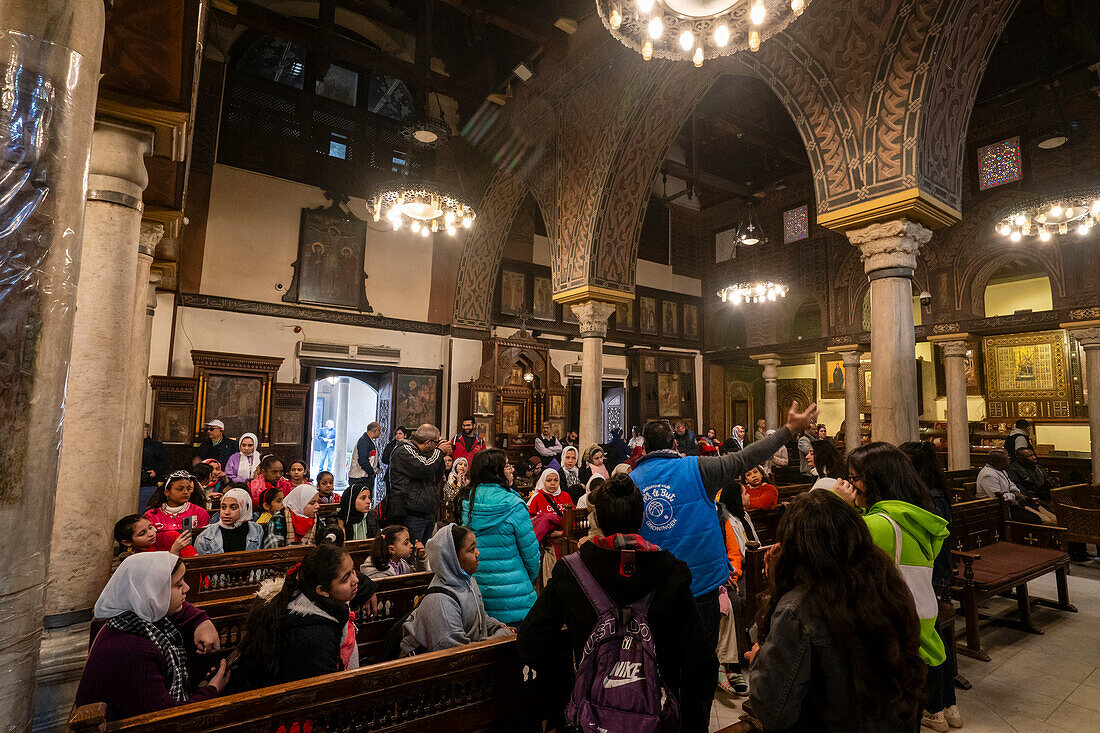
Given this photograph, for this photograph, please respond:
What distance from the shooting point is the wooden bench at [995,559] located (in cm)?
408

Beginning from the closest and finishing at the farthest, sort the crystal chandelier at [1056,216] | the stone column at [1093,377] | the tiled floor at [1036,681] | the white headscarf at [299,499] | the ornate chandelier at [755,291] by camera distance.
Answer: the tiled floor at [1036,681] < the white headscarf at [299,499] < the crystal chandelier at [1056,216] < the stone column at [1093,377] < the ornate chandelier at [755,291]

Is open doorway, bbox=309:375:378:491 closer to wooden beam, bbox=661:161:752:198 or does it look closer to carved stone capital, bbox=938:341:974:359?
wooden beam, bbox=661:161:752:198

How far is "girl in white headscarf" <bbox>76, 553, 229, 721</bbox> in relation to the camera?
6.05 ft

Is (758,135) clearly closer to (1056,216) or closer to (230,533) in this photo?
(1056,216)

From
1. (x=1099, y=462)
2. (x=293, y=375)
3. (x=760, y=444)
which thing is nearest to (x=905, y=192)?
(x=760, y=444)

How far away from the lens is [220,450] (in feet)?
25.7

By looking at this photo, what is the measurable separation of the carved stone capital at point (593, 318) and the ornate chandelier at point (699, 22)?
4.55 meters

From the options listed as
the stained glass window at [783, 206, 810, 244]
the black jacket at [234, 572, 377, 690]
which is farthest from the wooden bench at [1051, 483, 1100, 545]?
the stained glass window at [783, 206, 810, 244]

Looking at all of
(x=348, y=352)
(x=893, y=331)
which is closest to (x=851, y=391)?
(x=893, y=331)

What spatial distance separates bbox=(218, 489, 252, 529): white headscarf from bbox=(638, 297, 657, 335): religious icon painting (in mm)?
13009

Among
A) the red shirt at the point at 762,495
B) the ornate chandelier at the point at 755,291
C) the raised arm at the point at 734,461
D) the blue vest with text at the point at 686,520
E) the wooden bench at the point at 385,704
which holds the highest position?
the ornate chandelier at the point at 755,291

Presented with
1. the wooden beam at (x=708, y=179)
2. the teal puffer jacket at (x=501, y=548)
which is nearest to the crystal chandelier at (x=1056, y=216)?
the wooden beam at (x=708, y=179)

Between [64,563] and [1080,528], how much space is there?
993cm

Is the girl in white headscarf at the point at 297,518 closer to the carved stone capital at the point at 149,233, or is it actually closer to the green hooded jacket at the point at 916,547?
the carved stone capital at the point at 149,233
